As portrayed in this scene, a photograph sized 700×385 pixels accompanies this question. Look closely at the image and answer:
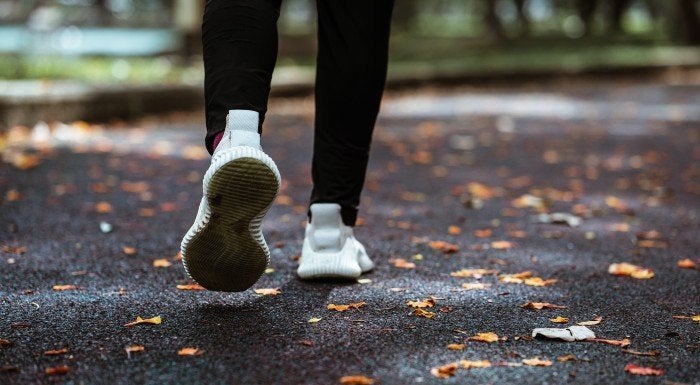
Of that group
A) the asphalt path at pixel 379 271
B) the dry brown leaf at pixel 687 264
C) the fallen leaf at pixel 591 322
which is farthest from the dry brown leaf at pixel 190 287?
the dry brown leaf at pixel 687 264

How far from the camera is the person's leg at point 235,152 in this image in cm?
225

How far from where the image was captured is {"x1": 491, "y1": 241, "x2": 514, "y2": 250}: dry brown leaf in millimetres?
3582

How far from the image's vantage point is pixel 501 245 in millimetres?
3625

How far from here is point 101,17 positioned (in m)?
18.9

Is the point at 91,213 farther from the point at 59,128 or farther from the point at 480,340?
the point at 59,128

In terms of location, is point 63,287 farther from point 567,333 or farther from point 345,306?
point 567,333

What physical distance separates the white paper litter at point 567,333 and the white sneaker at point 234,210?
2.17 ft

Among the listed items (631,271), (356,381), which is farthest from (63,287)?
(631,271)

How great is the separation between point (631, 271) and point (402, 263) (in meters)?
0.71

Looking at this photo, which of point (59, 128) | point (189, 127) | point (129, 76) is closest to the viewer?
point (59, 128)

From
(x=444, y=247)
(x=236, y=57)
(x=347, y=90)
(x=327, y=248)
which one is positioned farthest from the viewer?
(x=444, y=247)

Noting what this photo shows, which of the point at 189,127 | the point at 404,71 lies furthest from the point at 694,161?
the point at 404,71

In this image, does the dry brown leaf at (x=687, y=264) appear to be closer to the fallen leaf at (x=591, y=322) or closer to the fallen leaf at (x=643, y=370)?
the fallen leaf at (x=591, y=322)

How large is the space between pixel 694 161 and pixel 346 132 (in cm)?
437
